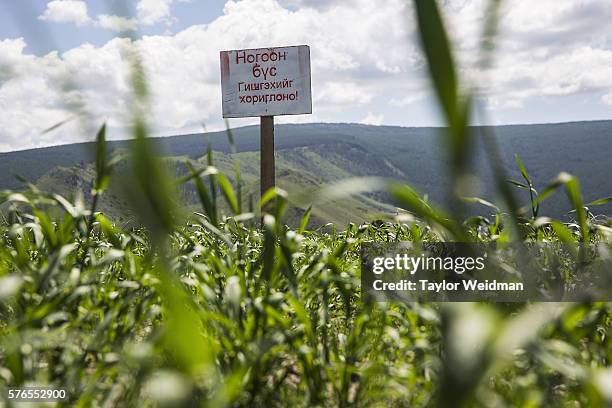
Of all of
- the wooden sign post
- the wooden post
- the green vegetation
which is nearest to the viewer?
the green vegetation

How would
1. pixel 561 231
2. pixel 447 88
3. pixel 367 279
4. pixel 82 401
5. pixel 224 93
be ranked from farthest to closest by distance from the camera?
pixel 224 93 → pixel 367 279 → pixel 561 231 → pixel 82 401 → pixel 447 88

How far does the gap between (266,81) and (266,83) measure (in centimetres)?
3

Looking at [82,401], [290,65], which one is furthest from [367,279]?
[290,65]

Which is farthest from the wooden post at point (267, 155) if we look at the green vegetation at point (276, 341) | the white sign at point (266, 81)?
the green vegetation at point (276, 341)

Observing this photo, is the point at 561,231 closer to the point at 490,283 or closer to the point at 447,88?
the point at 490,283

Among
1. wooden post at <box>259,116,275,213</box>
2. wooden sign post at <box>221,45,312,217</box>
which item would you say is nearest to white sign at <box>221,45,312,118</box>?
wooden sign post at <box>221,45,312,217</box>

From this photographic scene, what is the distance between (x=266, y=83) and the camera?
7098mm

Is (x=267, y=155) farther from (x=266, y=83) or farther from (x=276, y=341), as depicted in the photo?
(x=276, y=341)

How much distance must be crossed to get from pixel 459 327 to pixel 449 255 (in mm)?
1410

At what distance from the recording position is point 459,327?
2.58ft

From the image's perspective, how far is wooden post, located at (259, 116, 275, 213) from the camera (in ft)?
22.4

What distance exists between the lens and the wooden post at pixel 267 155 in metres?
6.84

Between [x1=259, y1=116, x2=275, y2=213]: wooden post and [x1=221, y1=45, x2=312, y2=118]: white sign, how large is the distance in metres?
0.15

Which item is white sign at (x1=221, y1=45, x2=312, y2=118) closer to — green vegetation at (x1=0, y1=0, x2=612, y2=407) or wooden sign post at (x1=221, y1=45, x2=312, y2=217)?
wooden sign post at (x1=221, y1=45, x2=312, y2=217)
